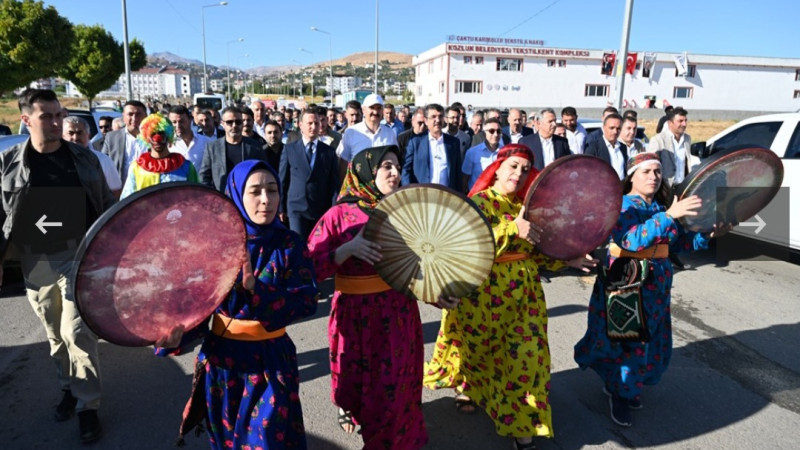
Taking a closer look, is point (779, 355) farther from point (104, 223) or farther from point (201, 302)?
point (104, 223)

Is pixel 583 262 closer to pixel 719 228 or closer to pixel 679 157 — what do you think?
pixel 719 228

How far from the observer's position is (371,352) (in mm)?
2809

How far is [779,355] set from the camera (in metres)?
4.34

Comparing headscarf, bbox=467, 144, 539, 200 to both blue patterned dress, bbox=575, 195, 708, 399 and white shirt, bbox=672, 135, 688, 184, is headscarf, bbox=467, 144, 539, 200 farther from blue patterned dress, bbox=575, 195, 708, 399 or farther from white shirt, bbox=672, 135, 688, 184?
white shirt, bbox=672, 135, 688, 184

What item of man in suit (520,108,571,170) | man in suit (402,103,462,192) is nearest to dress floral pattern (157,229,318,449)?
man in suit (402,103,462,192)

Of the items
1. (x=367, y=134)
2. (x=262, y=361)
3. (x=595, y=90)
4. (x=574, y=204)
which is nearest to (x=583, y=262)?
(x=574, y=204)

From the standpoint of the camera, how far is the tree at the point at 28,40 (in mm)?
20953

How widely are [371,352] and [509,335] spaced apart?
84 cm

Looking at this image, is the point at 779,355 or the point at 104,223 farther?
the point at 779,355

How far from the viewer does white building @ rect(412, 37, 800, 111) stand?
50.7 meters

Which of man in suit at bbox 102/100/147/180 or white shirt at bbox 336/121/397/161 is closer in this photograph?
man in suit at bbox 102/100/147/180

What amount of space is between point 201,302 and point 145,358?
2579 mm

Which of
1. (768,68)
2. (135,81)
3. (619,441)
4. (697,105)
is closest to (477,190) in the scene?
(619,441)

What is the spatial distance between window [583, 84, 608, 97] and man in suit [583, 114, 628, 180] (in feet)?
170
